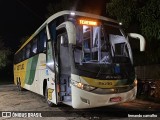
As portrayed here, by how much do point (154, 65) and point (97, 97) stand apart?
8.29m

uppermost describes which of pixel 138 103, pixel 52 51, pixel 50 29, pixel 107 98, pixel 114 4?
pixel 114 4

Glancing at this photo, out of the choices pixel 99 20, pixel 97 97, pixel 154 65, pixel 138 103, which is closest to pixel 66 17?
pixel 99 20

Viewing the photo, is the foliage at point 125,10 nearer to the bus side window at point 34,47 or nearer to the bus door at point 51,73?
the bus door at point 51,73

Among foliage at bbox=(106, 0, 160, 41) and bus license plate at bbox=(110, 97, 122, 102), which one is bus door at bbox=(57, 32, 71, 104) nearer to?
bus license plate at bbox=(110, 97, 122, 102)

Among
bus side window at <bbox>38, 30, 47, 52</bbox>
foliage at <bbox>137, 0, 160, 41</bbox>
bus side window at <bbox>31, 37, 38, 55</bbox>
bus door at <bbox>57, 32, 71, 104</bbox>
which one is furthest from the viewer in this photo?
bus side window at <bbox>31, 37, 38, 55</bbox>

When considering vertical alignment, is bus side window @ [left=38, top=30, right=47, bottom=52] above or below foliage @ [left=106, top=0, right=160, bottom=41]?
below

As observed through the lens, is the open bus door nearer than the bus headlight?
No

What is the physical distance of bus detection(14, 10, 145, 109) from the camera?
760 cm

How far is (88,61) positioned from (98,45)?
0.70 meters

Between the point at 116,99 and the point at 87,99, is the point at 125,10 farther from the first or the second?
the point at 87,99

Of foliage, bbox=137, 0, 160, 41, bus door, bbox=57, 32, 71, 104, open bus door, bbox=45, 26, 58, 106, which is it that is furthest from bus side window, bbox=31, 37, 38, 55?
foliage, bbox=137, 0, 160, 41

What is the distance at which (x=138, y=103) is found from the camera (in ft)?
36.9

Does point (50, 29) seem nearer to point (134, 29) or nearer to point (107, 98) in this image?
point (107, 98)

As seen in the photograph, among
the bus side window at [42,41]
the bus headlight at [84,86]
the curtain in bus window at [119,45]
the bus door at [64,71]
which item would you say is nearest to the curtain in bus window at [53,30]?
the bus door at [64,71]
